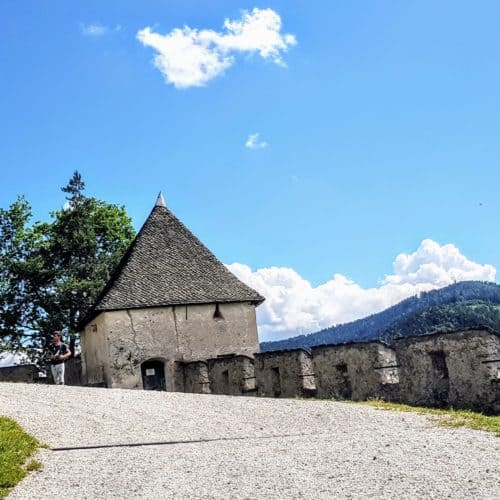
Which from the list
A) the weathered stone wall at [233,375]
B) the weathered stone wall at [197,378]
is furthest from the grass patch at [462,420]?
the weathered stone wall at [197,378]

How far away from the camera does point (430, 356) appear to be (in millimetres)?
15438

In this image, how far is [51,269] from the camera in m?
39.1

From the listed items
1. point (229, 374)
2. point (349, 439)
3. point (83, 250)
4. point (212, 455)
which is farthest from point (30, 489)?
point (83, 250)

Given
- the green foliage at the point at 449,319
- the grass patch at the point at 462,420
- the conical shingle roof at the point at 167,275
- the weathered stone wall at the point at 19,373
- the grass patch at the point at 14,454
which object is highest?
the green foliage at the point at 449,319

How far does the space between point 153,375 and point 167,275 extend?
4.07 meters

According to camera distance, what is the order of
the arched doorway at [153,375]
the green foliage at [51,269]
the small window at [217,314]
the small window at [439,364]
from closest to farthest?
the small window at [439,364] < the arched doorway at [153,375] < the small window at [217,314] < the green foliage at [51,269]

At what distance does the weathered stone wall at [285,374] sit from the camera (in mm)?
18297

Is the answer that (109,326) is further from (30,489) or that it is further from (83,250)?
(30,489)

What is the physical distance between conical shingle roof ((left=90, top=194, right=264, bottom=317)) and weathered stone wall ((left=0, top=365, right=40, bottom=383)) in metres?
4.54

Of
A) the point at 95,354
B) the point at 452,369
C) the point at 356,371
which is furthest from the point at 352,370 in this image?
the point at 95,354

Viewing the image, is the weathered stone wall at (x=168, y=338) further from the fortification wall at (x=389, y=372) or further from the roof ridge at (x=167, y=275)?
the fortification wall at (x=389, y=372)

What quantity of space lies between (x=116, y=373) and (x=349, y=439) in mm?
16582

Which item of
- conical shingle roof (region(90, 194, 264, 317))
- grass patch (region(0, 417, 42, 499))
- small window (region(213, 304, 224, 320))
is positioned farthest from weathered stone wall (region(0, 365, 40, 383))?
grass patch (region(0, 417, 42, 499))

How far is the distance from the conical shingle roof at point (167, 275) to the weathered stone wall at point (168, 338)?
383 millimetres
